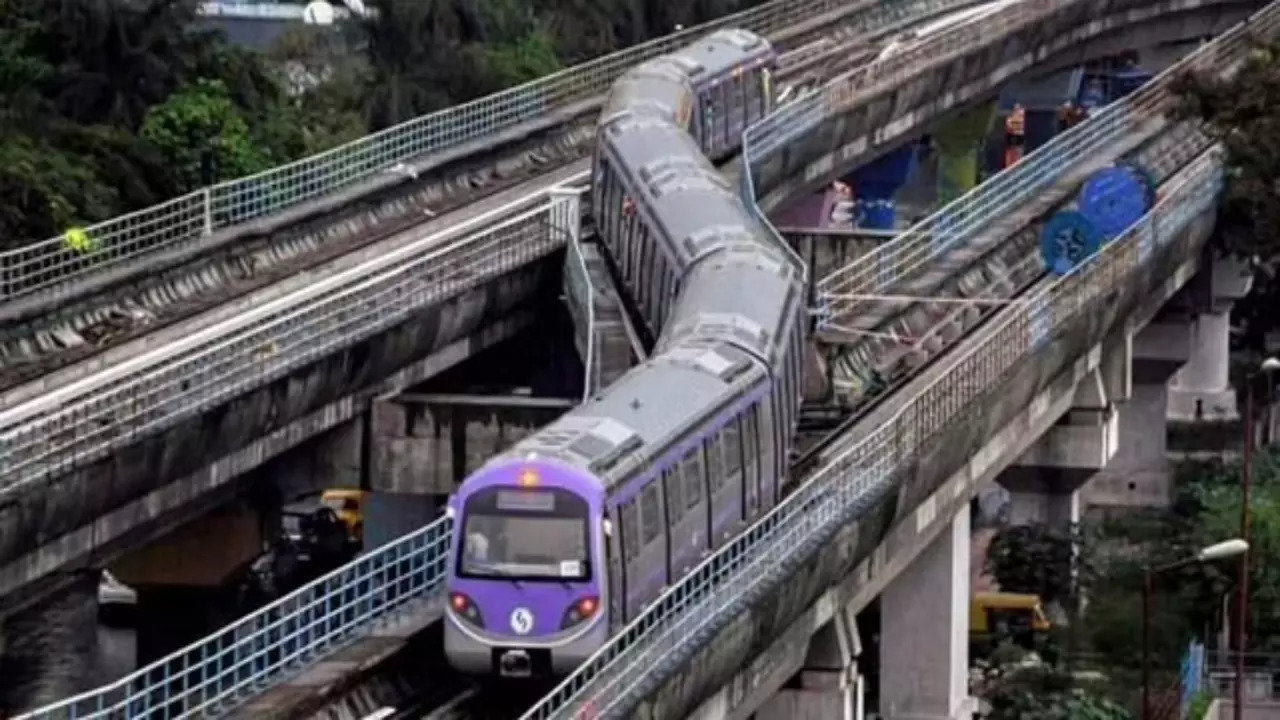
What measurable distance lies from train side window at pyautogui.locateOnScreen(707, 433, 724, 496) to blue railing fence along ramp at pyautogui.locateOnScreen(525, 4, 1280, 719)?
0.71m

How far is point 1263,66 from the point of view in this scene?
79.4 meters

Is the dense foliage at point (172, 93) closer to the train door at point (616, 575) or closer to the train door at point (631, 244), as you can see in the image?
the train door at point (631, 244)

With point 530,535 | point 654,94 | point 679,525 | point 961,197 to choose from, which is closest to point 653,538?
point 679,525

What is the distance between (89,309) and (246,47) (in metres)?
35.5

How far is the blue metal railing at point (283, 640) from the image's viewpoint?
35.0m

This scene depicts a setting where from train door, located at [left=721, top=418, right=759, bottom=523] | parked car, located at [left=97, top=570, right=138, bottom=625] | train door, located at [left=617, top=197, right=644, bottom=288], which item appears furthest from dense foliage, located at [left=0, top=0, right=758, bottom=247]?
train door, located at [left=721, top=418, right=759, bottom=523]

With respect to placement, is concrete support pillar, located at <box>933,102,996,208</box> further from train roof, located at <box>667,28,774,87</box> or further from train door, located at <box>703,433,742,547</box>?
train door, located at <box>703,433,742,547</box>

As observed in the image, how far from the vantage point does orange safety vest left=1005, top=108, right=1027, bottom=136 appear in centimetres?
11969

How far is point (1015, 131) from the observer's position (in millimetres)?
120125

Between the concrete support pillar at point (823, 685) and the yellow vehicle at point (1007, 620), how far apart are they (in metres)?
14.7

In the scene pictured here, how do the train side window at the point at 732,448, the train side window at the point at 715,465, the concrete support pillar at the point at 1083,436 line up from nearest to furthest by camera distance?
the train side window at the point at 715,465
the train side window at the point at 732,448
the concrete support pillar at the point at 1083,436

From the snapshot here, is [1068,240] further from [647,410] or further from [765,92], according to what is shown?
[647,410]

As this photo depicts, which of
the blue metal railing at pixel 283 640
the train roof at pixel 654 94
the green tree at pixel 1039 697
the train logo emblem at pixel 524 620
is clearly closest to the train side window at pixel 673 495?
the blue metal railing at pixel 283 640

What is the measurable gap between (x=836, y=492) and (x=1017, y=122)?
77.2 m
